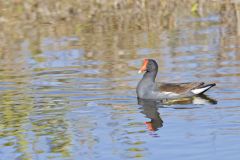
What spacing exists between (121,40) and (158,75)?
12.1 ft

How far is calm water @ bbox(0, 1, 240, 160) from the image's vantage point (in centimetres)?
1016

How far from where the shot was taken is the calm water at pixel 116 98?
10164 millimetres

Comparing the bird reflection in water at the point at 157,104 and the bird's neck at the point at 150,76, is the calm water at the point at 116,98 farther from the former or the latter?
the bird's neck at the point at 150,76

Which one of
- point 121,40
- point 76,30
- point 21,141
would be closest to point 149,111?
point 21,141

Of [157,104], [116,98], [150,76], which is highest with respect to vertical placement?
[150,76]

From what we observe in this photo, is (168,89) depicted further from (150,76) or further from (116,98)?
(116,98)

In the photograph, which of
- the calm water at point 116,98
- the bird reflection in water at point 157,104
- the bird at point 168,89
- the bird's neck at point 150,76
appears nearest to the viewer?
the calm water at point 116,98

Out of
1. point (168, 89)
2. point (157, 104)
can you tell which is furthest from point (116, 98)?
point (168, 89)

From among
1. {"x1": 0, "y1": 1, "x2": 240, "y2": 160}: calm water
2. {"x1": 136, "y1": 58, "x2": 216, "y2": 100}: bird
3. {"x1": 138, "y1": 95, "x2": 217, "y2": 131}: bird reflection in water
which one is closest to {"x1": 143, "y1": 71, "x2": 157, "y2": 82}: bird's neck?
{"x1": 136, "y1": 58, "x2": 216, "y2": 100}: bird

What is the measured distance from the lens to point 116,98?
13289mm

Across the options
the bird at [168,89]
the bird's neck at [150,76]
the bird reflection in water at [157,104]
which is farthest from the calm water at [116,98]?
the bird's neck at [150,76]

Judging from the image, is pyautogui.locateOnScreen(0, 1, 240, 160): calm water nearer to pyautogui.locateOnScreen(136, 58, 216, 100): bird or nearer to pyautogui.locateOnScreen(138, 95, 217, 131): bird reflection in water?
pyautogui.locateOnScreen(138, 95, 217, 131): bird reflection in water

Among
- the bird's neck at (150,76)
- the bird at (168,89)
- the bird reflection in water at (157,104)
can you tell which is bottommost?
the bird reflection in water at (157,104)

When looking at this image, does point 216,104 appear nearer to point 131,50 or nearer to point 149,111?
point 149,111
